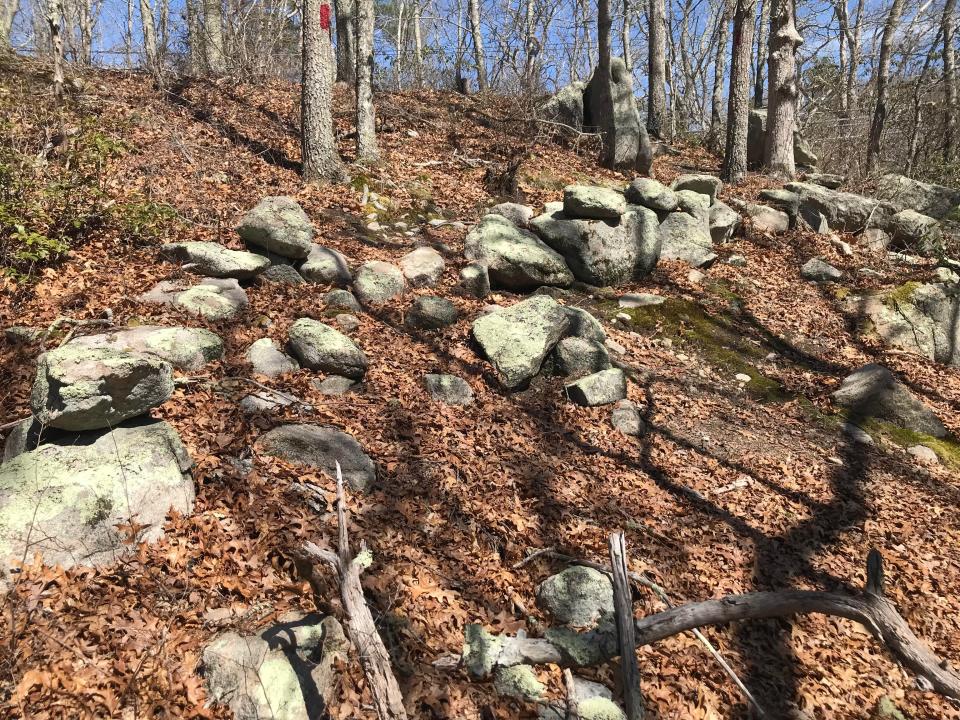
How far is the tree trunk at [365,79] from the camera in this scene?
1144 centimetres

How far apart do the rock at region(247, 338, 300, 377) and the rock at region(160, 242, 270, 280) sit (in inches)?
62.4

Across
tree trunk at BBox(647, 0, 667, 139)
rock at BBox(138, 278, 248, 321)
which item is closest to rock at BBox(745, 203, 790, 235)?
tree trunk at BBox(647, 0, 667, 139)

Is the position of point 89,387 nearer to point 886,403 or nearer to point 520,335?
point 520,335

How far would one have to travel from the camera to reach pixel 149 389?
14.2 ft

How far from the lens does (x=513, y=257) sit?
9305 millimetres

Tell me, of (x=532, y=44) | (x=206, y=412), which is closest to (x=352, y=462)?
(x=206, y=412)

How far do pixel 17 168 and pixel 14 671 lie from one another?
6.93 m

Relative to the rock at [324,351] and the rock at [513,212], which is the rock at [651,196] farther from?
the rock at [324,351]

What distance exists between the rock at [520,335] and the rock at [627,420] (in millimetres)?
1167

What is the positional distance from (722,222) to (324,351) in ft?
31.2

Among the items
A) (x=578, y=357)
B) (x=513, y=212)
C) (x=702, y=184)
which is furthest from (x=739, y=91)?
(x=578, y=357)

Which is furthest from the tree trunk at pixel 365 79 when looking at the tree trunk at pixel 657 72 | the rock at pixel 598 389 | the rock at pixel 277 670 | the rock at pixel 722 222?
the rock at pixel 277 670

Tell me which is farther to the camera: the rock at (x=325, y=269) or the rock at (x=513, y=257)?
the rock at (x=513, y=257)

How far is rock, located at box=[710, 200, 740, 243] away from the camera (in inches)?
473
